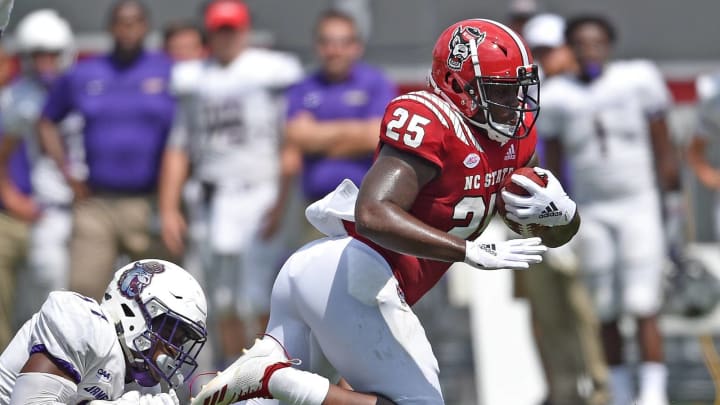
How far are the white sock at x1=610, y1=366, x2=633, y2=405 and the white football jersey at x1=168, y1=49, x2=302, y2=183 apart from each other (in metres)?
2.09

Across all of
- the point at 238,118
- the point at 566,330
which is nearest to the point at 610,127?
the point at 566,330

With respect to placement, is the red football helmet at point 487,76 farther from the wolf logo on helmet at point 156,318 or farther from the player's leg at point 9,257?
the player's leg at point 9,257

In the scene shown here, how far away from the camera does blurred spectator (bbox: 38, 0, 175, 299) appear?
8453mm

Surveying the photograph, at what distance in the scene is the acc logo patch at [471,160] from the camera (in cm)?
509

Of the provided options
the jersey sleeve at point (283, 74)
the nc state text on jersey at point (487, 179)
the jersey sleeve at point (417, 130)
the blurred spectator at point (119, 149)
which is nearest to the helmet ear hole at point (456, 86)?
the jersey sleeve at point (417, 130)

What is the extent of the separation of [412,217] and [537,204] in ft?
1.55

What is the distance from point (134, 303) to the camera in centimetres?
479

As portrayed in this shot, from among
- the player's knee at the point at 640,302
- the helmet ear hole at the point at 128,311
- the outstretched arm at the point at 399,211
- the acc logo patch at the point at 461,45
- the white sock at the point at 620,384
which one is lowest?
the white sock at the point at 620,384

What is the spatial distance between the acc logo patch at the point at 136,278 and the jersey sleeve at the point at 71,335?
17cm

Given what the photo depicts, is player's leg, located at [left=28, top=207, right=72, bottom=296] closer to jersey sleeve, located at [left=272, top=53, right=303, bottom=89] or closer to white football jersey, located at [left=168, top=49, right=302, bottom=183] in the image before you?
white football jersey, located at [left=168, top=49, right=302, bottom=183]

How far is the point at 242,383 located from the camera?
5098mm

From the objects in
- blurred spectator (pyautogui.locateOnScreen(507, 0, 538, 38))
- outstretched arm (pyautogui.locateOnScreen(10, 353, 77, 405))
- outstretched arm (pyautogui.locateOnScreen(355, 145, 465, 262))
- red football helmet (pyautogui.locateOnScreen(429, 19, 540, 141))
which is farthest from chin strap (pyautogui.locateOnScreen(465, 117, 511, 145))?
blurred spectator (pyautogui.locateOnScreen(507, 0, 538, 38))

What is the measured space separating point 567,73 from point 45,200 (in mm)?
3077

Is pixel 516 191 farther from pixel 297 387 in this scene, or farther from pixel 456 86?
pixel 297 387
